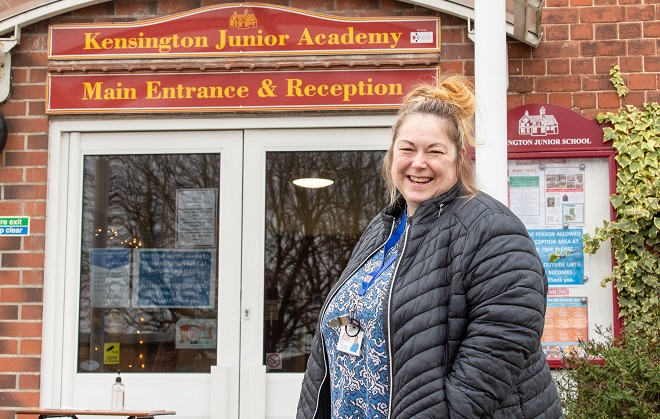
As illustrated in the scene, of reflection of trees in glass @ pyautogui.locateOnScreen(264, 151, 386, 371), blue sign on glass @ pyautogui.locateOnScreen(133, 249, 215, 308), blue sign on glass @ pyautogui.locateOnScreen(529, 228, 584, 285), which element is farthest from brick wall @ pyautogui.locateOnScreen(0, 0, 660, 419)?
reflection of trees in glass @ pyautogui.locateOnScreen(264, 151, 386, 371)

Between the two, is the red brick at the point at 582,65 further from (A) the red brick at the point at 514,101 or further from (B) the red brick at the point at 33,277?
(B) the red brick at the point at 33,277

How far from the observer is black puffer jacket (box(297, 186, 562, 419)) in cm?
208

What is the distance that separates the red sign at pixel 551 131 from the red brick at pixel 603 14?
58 cm

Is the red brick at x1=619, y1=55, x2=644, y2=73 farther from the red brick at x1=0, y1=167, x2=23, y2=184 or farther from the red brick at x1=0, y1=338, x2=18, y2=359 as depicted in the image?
the red brick at x1=0, y1=338, x2=18, y2=359

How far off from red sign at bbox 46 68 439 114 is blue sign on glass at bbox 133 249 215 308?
0.92m

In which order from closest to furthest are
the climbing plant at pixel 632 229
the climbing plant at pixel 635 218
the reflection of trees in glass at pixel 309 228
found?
1. the climbing plant at pixel 632 229
2. the climbing plant at pixel 635 218
3. the reflection of trees in glass at pixel 309 228

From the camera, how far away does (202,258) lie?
529 cm

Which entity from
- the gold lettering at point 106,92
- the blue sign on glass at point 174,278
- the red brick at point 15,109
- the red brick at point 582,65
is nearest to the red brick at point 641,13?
the red brick at point 582,65

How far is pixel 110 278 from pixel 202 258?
2.01 feet

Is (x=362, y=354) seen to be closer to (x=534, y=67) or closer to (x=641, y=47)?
(x=534, y=67)

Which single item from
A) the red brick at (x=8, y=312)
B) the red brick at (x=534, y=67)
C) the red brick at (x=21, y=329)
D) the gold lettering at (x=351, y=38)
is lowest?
the red brick at (x=21, y=329)

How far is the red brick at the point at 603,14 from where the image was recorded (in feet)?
16.5

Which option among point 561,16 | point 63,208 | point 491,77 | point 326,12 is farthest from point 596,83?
point 63,208

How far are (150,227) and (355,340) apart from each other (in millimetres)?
3212
